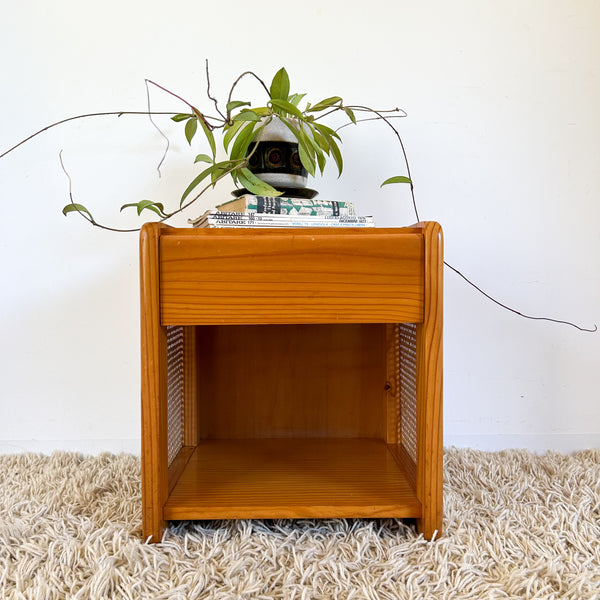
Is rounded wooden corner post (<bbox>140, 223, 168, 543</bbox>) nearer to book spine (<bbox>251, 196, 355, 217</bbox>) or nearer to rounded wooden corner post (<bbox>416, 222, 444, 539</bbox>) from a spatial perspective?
book spine (<bbox>251, 196, 355, 217</bbox>)

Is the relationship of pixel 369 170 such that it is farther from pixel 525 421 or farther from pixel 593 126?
pixel 525 421

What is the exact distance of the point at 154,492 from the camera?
71cm

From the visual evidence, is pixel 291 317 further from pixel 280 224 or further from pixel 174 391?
pixel 174 391

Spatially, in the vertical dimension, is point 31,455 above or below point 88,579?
below

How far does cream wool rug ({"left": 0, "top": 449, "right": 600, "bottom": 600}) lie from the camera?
62 centimetres

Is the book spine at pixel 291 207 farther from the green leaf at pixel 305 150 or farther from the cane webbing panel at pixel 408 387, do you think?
the cane webbing panel at pixel 408 387

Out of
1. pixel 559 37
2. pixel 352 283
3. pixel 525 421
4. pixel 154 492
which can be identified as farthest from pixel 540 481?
pixel 559 37

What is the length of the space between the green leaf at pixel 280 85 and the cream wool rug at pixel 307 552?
28.6 inches

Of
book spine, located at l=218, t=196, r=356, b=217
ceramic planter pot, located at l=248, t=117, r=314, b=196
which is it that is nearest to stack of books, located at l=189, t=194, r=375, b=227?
book spine, located at l=218, t=196, r=356, b=217

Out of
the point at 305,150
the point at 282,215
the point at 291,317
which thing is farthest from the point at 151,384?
the point at 305,150

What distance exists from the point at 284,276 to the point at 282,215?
131 mm

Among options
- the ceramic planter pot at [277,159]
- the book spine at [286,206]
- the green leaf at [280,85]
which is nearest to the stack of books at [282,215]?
the book spine at [286,206]

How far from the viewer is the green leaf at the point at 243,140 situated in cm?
89

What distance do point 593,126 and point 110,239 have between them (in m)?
1.18
